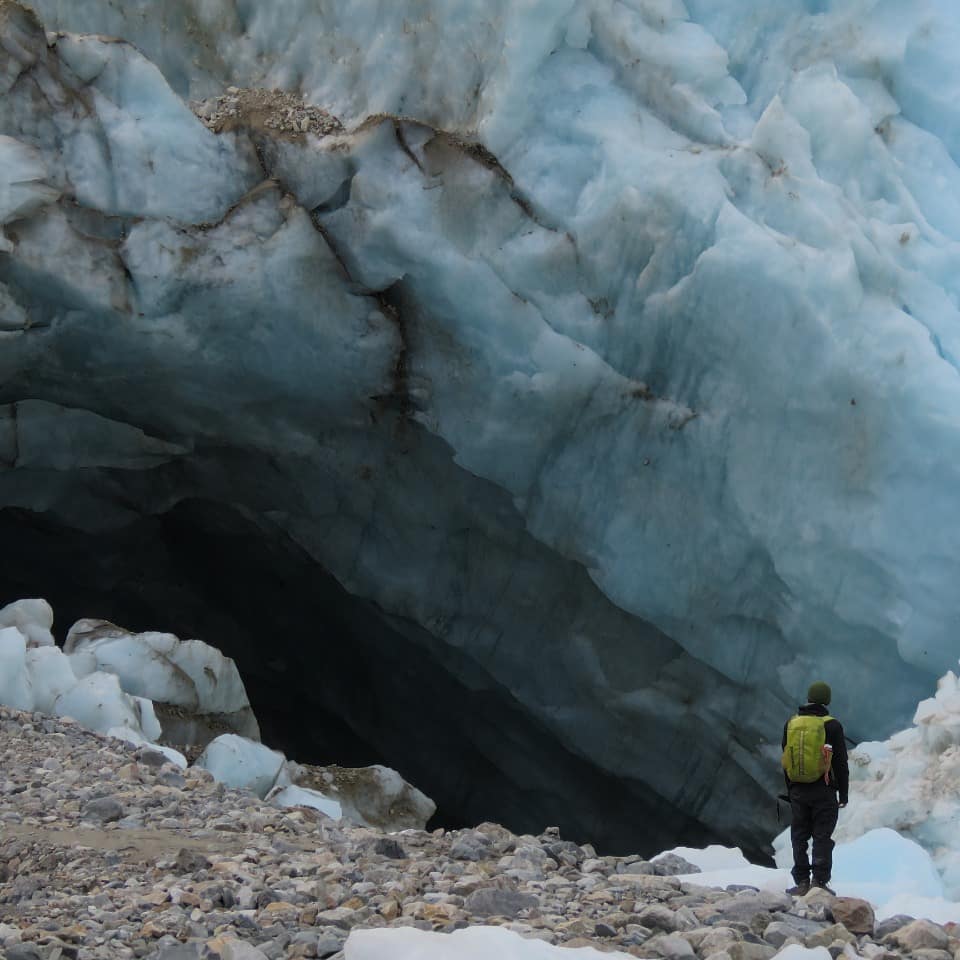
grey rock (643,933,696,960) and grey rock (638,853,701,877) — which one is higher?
grey rock (638,853,701,877)

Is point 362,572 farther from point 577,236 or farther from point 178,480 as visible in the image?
point 577,236

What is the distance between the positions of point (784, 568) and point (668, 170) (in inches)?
92.5

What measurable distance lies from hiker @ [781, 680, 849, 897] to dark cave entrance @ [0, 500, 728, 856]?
534 centimetres

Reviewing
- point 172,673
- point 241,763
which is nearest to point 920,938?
point 241,763

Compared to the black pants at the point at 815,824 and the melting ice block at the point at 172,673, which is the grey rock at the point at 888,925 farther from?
the melting ice block at the point at 172,673

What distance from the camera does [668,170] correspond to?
7145 millimetres

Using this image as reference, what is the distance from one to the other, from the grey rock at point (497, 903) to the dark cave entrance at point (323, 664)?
6243 millimetres

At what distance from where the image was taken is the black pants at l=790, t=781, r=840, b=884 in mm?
4168

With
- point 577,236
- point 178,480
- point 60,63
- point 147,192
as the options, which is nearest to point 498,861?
point 577,236

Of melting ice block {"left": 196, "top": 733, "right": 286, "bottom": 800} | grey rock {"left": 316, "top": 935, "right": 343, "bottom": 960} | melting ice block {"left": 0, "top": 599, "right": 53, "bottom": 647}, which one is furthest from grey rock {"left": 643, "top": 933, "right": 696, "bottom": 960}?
melting ice block {"left": 0, "top": 599, "right": 53, "bottom": 647}

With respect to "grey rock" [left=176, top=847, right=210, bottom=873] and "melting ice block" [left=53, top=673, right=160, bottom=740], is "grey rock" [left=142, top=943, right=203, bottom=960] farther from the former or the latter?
"melting ice block" [left=53, top=673, right=160, bottom=740]

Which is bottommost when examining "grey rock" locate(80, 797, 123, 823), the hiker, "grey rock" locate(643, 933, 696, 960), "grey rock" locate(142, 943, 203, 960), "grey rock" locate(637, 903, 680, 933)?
"grey rock" locate(142, 943, 203, 960)

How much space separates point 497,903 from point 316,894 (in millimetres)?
490

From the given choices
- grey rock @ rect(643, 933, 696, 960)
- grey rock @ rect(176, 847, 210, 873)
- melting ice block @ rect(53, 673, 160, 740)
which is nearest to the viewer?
grey rock @ rect(643, 933, 696, 960)
